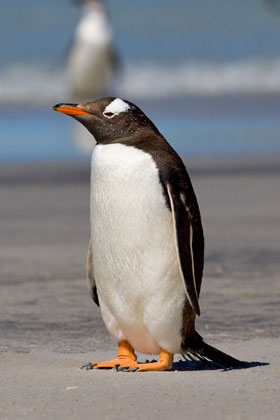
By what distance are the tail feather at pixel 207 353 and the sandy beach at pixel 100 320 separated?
59 mm

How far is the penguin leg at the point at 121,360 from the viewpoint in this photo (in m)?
4.24

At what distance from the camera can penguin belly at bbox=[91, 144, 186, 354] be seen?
4.14 meters

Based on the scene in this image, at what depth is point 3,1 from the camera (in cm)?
5169

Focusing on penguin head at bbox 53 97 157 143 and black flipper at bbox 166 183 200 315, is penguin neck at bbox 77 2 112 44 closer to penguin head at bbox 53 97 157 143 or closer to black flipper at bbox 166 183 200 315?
penguin head at bbox 53 97 157 143

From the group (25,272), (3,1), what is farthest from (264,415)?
(3,1)

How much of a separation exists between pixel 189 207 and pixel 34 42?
123 ft

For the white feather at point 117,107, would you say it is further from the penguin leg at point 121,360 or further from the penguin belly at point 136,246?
the penguin leg at point 121,360

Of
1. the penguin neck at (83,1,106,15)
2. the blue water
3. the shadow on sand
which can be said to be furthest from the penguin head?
the penguin neck at (83,1,106,15)

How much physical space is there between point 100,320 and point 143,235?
1.33 meters

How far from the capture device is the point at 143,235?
4.20 metres

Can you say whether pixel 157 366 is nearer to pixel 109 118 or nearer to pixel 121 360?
pixel 121 360

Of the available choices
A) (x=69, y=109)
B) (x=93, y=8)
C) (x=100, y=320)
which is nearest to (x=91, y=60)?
(x=93, y=8)

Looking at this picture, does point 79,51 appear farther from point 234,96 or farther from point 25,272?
point 25,272

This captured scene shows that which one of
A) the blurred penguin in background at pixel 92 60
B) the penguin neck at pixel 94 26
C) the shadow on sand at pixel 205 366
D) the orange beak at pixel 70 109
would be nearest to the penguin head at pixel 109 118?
the orange beak at pixel 70 109
